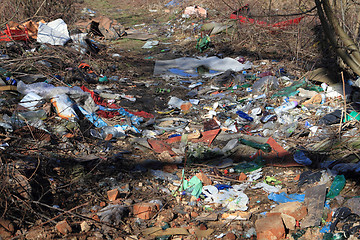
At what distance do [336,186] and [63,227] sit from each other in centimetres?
234

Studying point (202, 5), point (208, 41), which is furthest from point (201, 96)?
point (202, 5)

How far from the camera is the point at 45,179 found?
3227 mm

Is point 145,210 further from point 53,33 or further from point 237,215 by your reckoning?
point 53,33

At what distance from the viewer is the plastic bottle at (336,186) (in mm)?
2930

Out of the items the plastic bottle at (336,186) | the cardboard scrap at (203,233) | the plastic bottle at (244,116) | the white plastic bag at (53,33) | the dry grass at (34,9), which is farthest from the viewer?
the dry grass at (34,9)

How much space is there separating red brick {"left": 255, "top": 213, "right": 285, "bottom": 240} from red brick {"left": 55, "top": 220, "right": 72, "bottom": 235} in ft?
4.88

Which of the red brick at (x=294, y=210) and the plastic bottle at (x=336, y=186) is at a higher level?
the plastic bottle at (x=336, y=186)

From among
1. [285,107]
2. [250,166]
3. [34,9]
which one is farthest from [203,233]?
[34,9]

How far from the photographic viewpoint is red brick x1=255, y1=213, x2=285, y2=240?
2574 mm

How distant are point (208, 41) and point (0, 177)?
21.7 feet

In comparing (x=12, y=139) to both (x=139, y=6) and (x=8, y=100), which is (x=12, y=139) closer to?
(x=8, y=100)

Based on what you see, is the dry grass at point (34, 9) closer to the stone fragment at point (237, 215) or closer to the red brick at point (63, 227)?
the red brick at point (63, 227)

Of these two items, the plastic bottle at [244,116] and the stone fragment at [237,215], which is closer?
the stone fragment at [237,215]

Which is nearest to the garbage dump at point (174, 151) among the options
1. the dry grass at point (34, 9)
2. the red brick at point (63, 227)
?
the red brick at point (63, 227)
